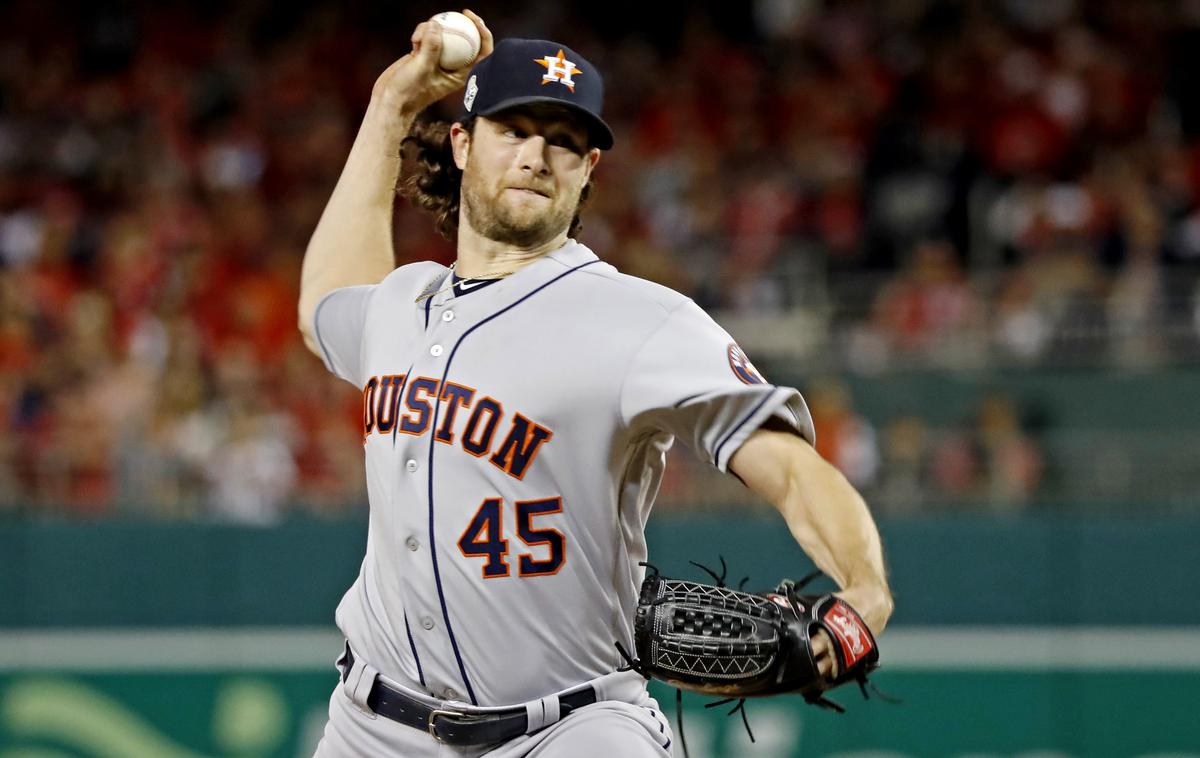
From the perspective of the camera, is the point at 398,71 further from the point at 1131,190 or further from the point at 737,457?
the point at 1131,190

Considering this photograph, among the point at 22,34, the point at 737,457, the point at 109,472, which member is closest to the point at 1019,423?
the point at 109,472

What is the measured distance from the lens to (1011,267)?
816 cm

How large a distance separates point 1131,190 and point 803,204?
1.78 meters

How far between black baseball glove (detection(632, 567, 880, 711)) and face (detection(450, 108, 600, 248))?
0.69 m

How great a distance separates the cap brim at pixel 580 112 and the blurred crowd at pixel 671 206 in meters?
4.22

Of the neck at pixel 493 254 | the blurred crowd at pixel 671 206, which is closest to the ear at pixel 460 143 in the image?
the neck at pixel 493 254

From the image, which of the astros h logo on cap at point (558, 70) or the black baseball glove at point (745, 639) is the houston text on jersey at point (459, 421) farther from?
the astros h logo on cap at point (558, 70)

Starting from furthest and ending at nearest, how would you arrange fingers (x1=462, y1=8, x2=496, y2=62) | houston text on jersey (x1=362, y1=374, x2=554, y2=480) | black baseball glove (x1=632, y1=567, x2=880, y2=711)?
fingers (x1=462, y1=8, x2=496, y2=62)
houston text on jersey (x1=362, y1=374, x2=554, y2=480)
black baseball glove (x1=632, y1=567, x2=880, y2=711)

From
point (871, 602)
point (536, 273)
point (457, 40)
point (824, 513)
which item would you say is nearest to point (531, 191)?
point (536, 273)

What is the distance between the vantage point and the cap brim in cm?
272

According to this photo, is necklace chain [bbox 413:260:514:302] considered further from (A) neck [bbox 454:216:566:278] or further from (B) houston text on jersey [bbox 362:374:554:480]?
(B) houston text on jersey [bbox 362:374:554:480]

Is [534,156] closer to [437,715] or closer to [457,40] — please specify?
[457,40]

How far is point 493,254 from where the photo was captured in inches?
113

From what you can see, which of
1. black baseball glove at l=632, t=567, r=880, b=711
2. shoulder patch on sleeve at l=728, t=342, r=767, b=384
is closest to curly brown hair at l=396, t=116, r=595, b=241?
shoulder patch on sleeve at l=728, t=342, r=767, b=384
